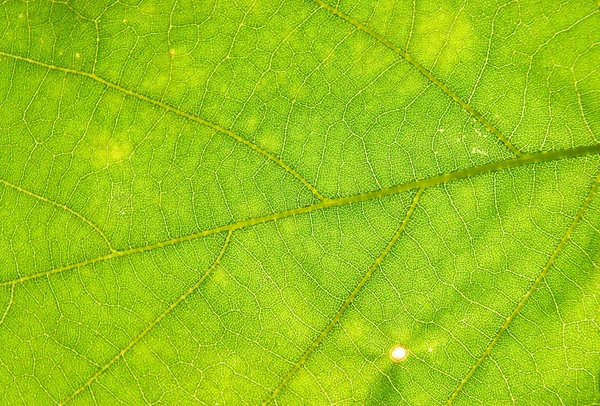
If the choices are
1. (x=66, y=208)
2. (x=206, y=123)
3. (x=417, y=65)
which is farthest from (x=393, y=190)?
(x=66, y=208)

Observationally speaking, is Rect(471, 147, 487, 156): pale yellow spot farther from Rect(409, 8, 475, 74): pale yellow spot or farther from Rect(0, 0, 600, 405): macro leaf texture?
Rect(409, 8, 475, 74): pale yellow spot

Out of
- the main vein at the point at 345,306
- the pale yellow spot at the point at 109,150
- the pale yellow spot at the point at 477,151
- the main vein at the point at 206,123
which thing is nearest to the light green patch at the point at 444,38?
the pale yellow spot at the point at 477,151

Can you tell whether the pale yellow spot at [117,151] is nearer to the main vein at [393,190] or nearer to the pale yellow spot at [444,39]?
the main vein at [393,190]

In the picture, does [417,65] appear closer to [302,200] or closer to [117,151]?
[302,200]

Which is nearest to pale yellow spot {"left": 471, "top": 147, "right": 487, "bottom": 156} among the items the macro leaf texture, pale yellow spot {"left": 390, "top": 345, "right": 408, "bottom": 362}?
the macro leaf texture

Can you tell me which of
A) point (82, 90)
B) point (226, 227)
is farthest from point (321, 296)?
point (82, 90)

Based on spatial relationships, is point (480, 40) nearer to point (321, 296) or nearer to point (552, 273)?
point (552, 273)
